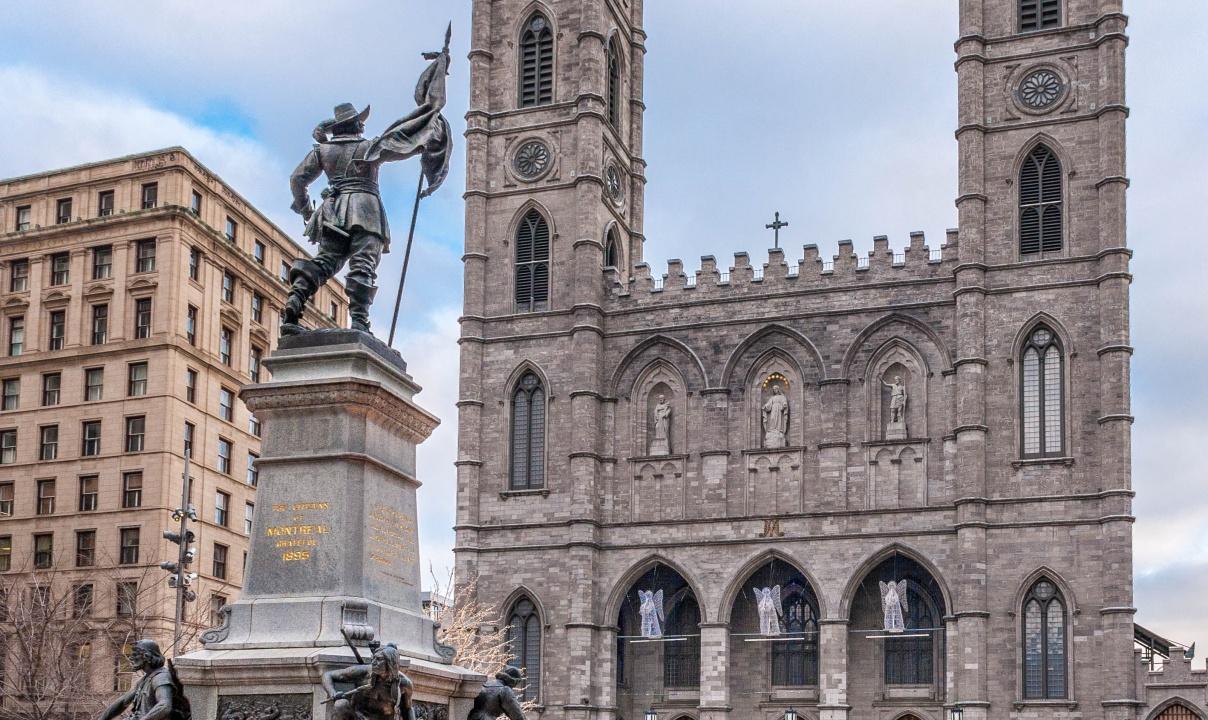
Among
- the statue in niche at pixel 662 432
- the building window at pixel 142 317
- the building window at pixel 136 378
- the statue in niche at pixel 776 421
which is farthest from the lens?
the building window at pixel 142 317

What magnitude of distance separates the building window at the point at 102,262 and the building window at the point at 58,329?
1.75 meters

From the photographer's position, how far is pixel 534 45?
62.7 m

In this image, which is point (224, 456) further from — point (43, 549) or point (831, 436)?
point (831, 436)

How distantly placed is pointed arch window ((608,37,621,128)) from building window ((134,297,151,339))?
18900mm

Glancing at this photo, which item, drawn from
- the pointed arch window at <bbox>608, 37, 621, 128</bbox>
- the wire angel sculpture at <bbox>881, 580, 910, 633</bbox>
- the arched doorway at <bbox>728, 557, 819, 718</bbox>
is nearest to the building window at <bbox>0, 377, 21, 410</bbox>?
the pointed arch window at <bbox>608, 37, 621, 128</bbox>

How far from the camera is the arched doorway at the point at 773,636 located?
5469 centimetres

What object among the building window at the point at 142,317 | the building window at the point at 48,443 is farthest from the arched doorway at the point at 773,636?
the building window at the point at 48,443

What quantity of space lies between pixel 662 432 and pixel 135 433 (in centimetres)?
1763

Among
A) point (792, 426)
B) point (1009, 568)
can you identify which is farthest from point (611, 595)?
point (1009, 568)

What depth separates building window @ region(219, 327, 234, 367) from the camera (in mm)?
60625

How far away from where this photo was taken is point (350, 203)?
13508 mm

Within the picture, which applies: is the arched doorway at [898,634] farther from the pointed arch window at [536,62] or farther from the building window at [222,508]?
the building window at [222,508]

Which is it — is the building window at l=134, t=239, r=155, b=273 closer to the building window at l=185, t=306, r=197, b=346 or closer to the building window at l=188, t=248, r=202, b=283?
the building window at l=188, t=248, r=202, b=283

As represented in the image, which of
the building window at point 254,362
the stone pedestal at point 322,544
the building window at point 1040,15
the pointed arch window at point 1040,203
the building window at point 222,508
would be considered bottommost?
the stone pedestal at point 322,544
